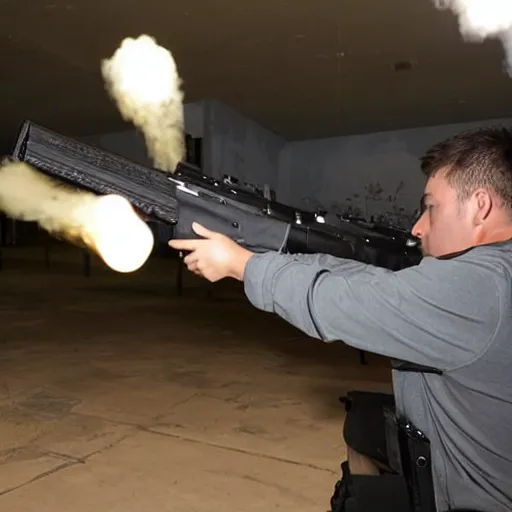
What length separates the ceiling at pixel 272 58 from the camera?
5223 mm

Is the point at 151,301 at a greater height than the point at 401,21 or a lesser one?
lesser

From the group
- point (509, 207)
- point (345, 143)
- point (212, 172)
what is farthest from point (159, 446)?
point (345, 143)

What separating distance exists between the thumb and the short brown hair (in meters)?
0.45

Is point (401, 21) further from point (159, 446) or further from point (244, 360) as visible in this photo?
point (159, 446)

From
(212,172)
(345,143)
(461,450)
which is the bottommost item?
(461,450)

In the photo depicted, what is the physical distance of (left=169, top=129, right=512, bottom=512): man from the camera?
2.99 ft

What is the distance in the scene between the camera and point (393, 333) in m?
0.92

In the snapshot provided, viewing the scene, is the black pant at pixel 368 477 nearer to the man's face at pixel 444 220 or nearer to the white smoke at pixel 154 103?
the man's face at pixel 444 220

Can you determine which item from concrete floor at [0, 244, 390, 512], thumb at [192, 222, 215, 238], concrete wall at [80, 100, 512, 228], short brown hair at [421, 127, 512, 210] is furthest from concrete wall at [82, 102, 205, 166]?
short brown hair at [421, 127, 512, 210]

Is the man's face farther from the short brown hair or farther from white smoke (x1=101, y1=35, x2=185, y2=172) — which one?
white smoke (x1=101, y1=35, x2=185, y2=172)

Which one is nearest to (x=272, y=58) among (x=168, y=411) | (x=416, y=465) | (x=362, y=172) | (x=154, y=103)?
(x=154, y=103)

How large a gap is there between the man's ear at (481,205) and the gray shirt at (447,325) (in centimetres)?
7

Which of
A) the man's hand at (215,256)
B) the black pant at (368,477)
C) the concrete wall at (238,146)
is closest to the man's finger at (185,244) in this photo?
the man's hand at (215,256)

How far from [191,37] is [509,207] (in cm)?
523
